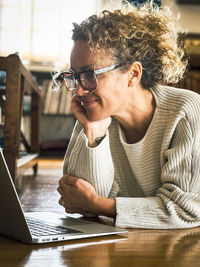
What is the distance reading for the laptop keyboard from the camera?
3.16 ft

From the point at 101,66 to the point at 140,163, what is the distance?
29 centimetres

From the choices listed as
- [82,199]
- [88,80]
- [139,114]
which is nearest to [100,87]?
[88,80]

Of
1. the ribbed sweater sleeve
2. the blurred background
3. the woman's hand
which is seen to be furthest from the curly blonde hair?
the blurred background

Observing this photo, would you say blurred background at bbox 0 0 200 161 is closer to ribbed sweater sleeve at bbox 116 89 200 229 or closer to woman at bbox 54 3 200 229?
woman at bbox 54 3 200 229

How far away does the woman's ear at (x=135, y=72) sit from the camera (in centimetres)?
134

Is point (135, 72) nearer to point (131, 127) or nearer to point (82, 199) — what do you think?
point (131, 127)

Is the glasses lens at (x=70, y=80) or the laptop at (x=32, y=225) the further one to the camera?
the glasses lens at (x=70, y=80)

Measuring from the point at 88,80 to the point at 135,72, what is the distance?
0.51ft

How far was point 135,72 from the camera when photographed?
1343 millimetres

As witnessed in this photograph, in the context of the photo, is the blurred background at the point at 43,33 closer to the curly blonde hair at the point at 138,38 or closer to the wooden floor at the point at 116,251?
the curly blonde hair at the point at 138,38

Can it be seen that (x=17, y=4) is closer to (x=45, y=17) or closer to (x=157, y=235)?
(x=45, y=17)

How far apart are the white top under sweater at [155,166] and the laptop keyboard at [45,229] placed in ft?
0.62

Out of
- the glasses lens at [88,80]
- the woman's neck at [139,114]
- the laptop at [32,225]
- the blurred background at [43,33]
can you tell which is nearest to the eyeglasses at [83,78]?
the glasses lens at [88,80]

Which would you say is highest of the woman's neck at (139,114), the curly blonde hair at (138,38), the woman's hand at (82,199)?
the curly blonde hair at (138,38)
